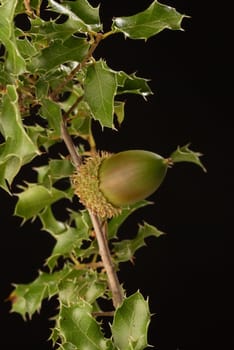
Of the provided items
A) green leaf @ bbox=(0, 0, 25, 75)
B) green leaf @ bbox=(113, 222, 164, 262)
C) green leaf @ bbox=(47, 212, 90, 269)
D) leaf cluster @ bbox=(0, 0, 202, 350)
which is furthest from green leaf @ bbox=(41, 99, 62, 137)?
green leaf @ bbox=(113, 222, 164, 262)

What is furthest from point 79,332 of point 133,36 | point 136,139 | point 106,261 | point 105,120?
point 136,139

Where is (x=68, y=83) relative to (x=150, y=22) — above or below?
below

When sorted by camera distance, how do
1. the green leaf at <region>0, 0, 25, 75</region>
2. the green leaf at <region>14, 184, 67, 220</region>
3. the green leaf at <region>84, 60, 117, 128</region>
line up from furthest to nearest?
the green leaf at <region>14, 184, 67, 220</region> < the green leaf at <region>84, 60, 117, 128</region> < the green leaf at <region>0, 0, 25, 75</region>

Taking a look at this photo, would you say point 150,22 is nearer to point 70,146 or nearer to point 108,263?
point 70,146

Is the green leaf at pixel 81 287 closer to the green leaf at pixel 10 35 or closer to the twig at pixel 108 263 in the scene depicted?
the twig at pixel 108 263

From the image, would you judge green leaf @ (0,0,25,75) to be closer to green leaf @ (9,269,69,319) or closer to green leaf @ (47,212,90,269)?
green leaf @ (47,212,90,269)

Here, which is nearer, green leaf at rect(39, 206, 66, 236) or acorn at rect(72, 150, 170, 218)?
acorn at rect(72, 150, 170, 218)

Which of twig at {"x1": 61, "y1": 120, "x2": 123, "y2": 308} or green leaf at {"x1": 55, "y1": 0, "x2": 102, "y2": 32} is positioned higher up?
green leaf at {"x1": 55, "y1": 0, "x2": 102, "y2": 32}

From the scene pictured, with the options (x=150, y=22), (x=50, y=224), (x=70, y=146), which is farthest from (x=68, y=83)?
(x=50, y=224)
